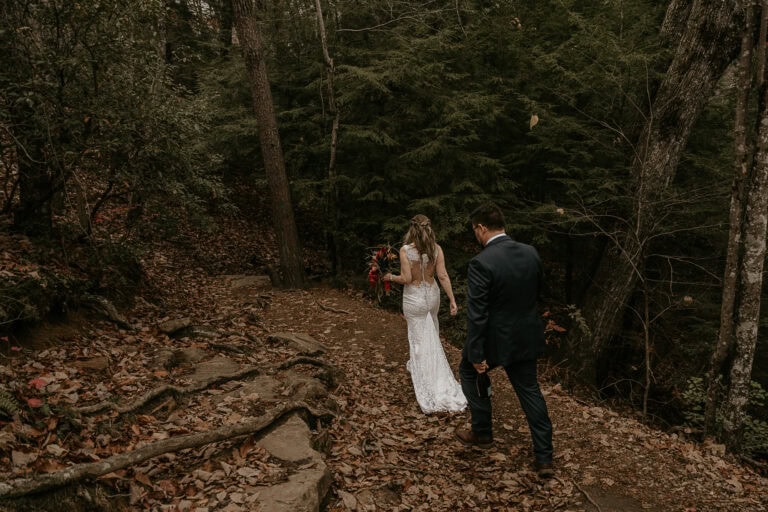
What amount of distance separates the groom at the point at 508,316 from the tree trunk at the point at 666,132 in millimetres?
4811

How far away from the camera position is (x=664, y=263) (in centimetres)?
1198

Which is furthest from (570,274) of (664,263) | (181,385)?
(181,385)

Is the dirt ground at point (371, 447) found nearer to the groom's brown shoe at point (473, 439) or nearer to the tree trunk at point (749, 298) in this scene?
the groom's brown shoe at point (473, 439)

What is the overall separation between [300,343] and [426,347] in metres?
2.48

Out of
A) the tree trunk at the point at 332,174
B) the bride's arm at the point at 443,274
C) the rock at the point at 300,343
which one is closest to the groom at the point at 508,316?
the bride's arm at the point at 443,274

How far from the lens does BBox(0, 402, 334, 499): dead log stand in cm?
298

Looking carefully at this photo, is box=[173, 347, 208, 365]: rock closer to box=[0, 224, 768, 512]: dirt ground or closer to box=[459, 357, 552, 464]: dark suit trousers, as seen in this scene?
box=[0, 224, 768, 512]: dirt ground

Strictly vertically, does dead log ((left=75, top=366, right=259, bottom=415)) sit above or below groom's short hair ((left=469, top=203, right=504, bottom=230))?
below

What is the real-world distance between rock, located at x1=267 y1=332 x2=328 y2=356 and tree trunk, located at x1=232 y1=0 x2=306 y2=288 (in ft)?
12.7

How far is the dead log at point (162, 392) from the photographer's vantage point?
4.52m

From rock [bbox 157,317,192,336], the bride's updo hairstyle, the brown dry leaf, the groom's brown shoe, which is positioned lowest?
the groom's brown shoe

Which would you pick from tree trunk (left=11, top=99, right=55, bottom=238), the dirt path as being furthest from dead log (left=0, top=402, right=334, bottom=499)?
tree trunk (left=11, top=99, right=55, bottom=238)

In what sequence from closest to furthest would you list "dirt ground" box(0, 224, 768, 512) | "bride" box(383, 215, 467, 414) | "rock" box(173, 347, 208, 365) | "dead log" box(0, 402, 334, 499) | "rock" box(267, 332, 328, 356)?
1. "dead log" box(0, 402, 334, 499)
2. "dirt ground" box(0, 224, 768, 512)
3. "bride" box(383, 215, 467, 414)
4. "rock" box(173, 347, 208, 365)
5. "rock" box(267, 332, 328, 356)

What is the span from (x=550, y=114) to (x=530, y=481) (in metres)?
9.17
